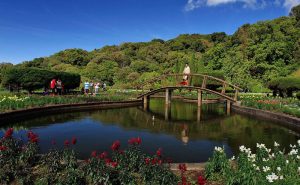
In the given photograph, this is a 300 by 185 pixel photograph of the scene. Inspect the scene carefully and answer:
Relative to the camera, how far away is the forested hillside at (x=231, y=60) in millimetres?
48562

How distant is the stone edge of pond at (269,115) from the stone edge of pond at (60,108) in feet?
30.3

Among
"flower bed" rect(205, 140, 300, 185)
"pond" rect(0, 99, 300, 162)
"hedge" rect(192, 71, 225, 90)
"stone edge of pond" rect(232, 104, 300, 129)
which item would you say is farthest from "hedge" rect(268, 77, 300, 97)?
"flower bed" rect(205, 140, 300, 185)

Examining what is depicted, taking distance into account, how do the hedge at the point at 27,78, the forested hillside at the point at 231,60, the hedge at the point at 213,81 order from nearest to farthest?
the hedge at the point at 27,78 → the hedge at the point at 213,81 → the forested hillside at the point at 231,60

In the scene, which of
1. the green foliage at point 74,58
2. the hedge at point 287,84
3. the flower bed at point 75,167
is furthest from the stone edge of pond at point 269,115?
the green foliage at point 74,58

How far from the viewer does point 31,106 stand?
62.6 ft

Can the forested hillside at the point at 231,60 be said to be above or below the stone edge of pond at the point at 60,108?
above

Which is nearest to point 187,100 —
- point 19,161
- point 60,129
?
point 60,129

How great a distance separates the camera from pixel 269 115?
20.0 m

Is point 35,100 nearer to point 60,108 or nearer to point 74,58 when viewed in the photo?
point 60,108

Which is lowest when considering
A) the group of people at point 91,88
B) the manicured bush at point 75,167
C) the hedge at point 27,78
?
the manicured bush at point 75,167

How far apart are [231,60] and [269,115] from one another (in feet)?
116

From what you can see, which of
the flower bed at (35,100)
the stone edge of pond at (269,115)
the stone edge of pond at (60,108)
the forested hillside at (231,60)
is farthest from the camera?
the forested hillside at (231,60)

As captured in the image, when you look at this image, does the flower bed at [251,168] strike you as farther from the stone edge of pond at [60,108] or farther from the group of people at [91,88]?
the group of people at [91,88]

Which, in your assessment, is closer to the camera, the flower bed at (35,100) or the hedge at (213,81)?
the flower bed at (35,100)
